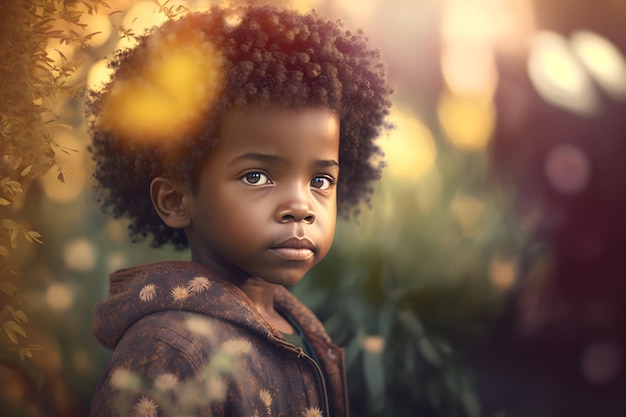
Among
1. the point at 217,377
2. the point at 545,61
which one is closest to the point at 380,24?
the point at 545,61

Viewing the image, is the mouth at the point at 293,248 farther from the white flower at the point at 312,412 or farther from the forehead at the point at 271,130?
the white flower at the point at 312,412

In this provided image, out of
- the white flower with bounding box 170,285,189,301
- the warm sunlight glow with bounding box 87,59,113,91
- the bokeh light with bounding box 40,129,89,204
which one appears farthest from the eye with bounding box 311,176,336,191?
the bokeh light with bounding box 40,129,89,204

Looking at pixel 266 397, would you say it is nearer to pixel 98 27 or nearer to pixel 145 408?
pixel 145 408

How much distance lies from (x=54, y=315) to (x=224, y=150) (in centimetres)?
93

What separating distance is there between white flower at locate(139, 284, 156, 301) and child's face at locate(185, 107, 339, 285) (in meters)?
0.16

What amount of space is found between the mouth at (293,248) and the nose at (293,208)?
0.04m

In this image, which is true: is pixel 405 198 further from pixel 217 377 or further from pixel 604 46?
pixel 217 377

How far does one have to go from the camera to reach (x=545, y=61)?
2270 mm

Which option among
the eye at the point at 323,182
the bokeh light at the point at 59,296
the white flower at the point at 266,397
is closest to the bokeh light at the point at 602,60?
the eye at the point at 323,182

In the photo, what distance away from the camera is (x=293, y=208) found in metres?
1.50

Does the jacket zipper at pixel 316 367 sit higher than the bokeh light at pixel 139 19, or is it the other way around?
the bokeh light at pixel 139 19

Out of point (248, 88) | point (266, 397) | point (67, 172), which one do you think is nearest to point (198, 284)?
point (266, 397)

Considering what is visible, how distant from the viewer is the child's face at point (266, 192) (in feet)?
4.93

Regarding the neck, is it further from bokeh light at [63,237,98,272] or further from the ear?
bokeh light at [63,237,98,272]
